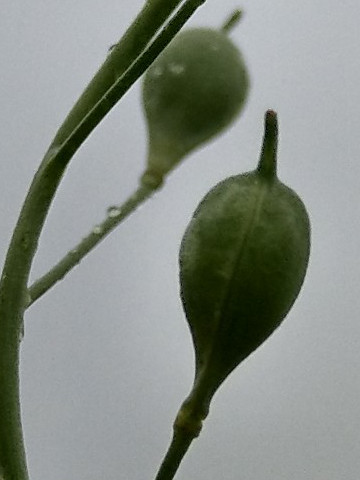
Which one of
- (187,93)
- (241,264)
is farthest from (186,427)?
(187,93)

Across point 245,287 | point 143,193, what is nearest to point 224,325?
point 245,287

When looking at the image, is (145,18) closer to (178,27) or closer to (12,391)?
(178,27)

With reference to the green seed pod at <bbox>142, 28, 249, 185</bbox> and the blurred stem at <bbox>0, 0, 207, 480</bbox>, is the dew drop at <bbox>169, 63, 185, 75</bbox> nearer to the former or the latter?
the green seed pod at <bbox>142, 28, 249, 185</bbox>

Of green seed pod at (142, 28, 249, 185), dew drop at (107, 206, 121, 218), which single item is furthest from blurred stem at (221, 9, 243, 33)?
dew drop at (107, 206, 121, 218)

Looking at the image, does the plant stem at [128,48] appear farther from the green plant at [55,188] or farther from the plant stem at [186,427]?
the plant stem at [186,427]

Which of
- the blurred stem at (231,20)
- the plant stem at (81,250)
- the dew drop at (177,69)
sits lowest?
the plant stem at (81,250)

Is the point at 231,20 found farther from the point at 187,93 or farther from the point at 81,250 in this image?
the point at 81,250

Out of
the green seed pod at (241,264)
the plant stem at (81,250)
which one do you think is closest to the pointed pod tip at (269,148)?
the green seed pod at (241,264)
